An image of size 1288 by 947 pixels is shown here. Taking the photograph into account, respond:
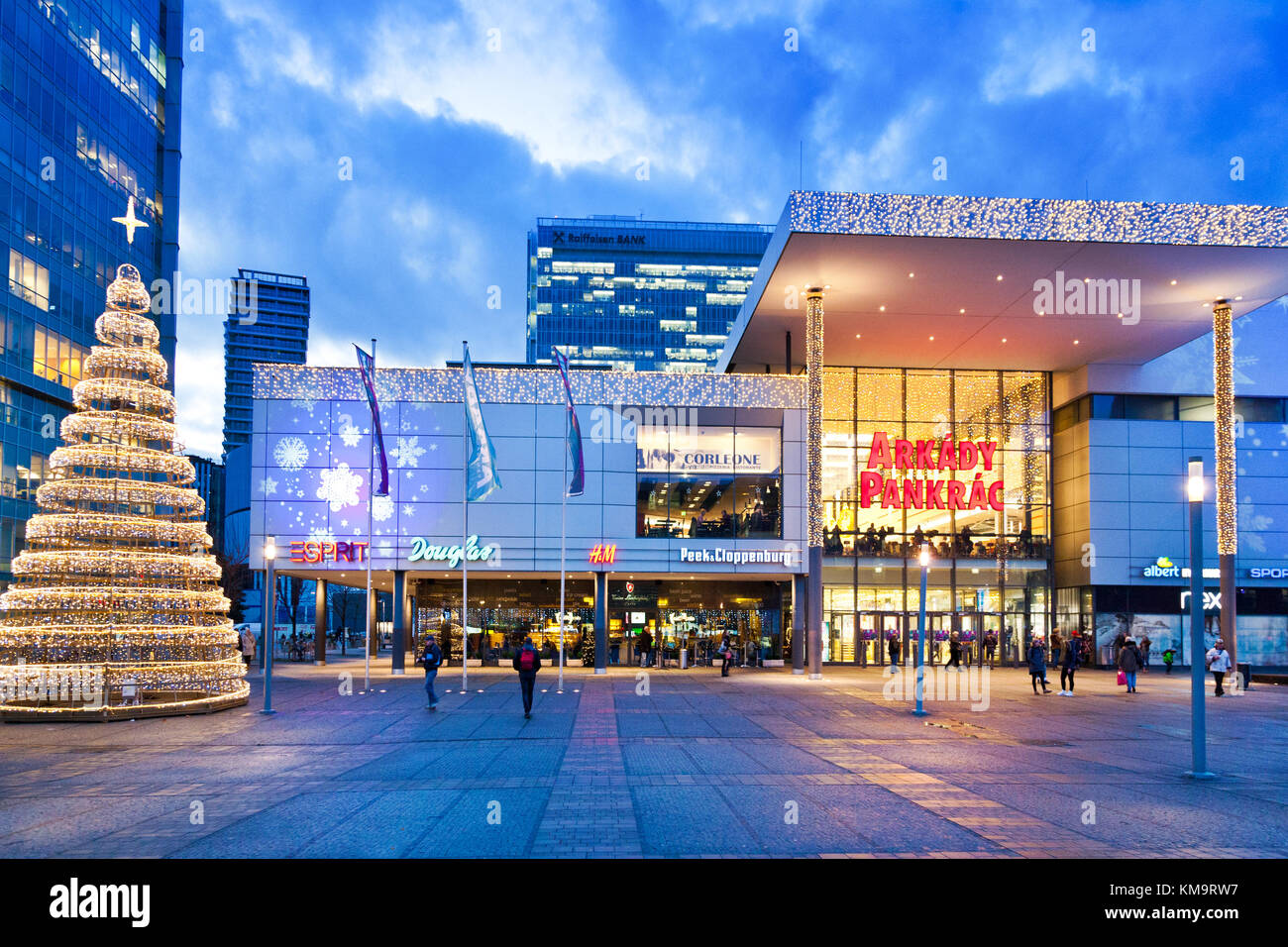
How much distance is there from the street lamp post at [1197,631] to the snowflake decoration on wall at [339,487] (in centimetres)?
2862

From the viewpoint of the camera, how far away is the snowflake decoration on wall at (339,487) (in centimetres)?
3491

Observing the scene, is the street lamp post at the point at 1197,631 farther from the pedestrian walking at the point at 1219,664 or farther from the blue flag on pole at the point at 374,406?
the blue flag on pole at the point at 374,406

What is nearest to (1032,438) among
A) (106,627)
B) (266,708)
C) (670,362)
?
(266,708)

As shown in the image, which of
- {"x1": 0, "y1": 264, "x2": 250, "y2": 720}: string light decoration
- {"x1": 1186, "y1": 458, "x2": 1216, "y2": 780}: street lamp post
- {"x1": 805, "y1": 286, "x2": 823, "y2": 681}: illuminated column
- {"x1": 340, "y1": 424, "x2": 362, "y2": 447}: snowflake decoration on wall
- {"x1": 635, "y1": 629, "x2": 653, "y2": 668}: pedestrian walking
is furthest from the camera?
{"x1": 635, "y1": 629, "x2": 653, "y2": 668}: pedestrian walking

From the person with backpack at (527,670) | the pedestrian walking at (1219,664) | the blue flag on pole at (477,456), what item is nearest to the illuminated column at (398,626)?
the blue flag on pole at (477,456)

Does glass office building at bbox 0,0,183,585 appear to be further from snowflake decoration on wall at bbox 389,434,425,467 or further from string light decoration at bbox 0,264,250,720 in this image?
string light decoration at bbox 0,264,250,720

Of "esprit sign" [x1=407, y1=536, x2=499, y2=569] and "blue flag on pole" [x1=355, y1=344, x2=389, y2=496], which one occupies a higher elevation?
"blue flag on pole" [x1=355, y1=344, x2=389, y2=496]

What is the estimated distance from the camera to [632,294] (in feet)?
527

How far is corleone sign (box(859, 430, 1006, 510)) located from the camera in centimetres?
4238

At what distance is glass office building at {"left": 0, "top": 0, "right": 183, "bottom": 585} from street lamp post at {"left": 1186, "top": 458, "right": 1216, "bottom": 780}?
4780cm

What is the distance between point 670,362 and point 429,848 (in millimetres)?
155055

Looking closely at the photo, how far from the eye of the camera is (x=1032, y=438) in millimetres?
44219

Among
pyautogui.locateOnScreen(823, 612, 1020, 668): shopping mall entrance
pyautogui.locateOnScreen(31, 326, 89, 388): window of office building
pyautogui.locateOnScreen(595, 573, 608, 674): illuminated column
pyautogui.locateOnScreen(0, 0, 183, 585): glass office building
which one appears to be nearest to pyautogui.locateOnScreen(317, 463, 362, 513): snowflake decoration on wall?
pyautogui.locateOnScreen(595, 573, 608, 674): illuminated column
